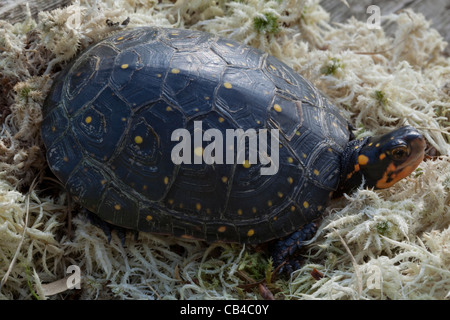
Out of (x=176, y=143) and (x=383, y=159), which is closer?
(x=176, y=143)

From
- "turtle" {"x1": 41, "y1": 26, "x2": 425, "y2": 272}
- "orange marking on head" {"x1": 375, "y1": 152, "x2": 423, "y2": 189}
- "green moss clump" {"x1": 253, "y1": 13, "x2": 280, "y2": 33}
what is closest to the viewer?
"turtle" {"x1": 41, "y1": 26, "x2": 425, "y2": 272}

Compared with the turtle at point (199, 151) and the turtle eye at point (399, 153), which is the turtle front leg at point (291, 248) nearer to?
the turtle at point (199, 151)

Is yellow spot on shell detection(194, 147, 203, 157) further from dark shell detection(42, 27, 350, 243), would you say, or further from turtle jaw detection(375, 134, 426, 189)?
turtle jaw detection(375, 134, 426, 189)

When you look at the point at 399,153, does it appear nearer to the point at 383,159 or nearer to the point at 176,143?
the point at 383,159

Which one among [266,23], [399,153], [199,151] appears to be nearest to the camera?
[199,151]

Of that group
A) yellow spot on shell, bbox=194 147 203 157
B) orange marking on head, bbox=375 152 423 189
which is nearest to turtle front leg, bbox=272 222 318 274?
orange marking on head, bbox=375 152 423 189

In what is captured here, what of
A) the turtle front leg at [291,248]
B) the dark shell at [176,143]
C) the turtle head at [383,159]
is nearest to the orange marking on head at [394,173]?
the turtle head at [383,159]

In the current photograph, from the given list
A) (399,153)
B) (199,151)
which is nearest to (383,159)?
(399,153)

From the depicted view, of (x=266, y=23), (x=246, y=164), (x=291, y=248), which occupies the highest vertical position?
(x=266, y=23)
